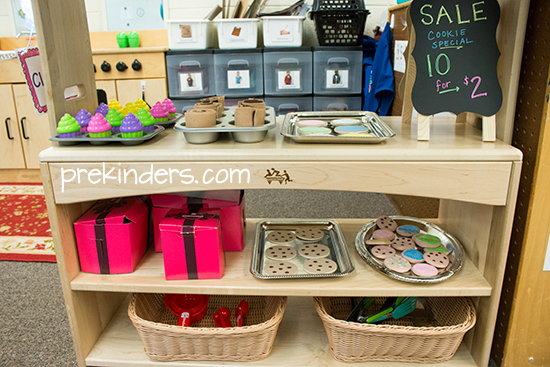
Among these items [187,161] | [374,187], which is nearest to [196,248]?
[187,161]

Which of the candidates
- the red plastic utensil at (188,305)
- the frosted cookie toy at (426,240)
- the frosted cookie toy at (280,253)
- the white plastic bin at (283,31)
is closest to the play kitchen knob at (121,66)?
the white plastic bin at (283,31)

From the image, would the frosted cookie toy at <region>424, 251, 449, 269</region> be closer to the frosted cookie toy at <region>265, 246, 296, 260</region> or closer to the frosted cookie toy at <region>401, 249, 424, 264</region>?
the frosted cookie toy at <region>401, 249, 424, 264</region>

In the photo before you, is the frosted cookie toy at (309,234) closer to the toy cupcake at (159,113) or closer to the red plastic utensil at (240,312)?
the red plastic utensil at (240,312)

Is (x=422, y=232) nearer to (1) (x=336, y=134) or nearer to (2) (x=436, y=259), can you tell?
(2) (x=436, y=259)

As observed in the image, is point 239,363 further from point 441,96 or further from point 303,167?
→ point 441,96

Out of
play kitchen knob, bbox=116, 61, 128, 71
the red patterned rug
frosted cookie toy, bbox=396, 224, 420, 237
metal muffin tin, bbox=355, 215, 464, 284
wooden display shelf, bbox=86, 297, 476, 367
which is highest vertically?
play kitchen knob, bbox=116, 61, 128, 71

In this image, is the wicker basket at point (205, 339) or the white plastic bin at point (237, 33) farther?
the white plastic bin at point (237, 33)

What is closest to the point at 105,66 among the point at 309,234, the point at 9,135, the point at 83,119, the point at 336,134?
the point at 9,135

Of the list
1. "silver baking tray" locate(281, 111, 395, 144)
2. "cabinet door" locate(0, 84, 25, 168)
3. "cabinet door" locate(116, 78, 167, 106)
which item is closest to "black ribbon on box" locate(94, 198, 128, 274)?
"silver baking tray" locate(281, 111, 395, 144)

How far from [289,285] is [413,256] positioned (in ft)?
1.29

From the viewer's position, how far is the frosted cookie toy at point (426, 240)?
1.31 m

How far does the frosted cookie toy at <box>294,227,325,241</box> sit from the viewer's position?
4.61 ft

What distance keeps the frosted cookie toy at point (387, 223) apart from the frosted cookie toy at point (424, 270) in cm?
25

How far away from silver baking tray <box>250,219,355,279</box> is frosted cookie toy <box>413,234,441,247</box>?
0.76 ft
